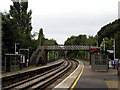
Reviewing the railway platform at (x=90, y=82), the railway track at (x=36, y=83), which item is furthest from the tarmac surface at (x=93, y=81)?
the railway track at (x=36, y=83)

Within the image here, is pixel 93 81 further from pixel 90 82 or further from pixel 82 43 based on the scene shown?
pixel 82 43

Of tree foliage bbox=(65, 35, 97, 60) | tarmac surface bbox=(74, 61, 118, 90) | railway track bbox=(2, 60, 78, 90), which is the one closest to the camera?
tarmac surface bbox=(74, 61, 118, 90)

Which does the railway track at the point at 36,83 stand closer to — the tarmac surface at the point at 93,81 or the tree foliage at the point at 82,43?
the tarmac surface at the point at 93,81

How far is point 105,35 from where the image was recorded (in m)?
80.2

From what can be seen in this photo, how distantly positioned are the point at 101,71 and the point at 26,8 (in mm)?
40741

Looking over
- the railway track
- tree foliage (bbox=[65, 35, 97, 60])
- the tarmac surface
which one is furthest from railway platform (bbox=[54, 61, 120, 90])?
tree foliage (bbox=[65, 35, 97, 60])

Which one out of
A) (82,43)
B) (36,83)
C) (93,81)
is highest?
(82,43)

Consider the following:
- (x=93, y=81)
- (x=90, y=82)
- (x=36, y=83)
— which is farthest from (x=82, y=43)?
(x=90, y=82)

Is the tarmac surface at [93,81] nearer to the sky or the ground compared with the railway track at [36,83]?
nearer to the sky

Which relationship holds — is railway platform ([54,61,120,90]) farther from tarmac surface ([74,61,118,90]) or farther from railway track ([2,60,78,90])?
railway track ([2,60,78,90])

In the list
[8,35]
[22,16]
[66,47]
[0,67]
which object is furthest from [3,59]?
[22,16]

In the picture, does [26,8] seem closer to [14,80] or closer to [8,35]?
[8,35]

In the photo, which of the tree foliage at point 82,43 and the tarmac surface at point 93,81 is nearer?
the tarmac surface at point 93,81

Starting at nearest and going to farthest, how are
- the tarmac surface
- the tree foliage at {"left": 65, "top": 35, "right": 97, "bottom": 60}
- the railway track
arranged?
1. the tarmac surface
2. the railway track
3. the tree foliage at {"left": 65, "top": 35, "right": 97, "bottom": 60}
